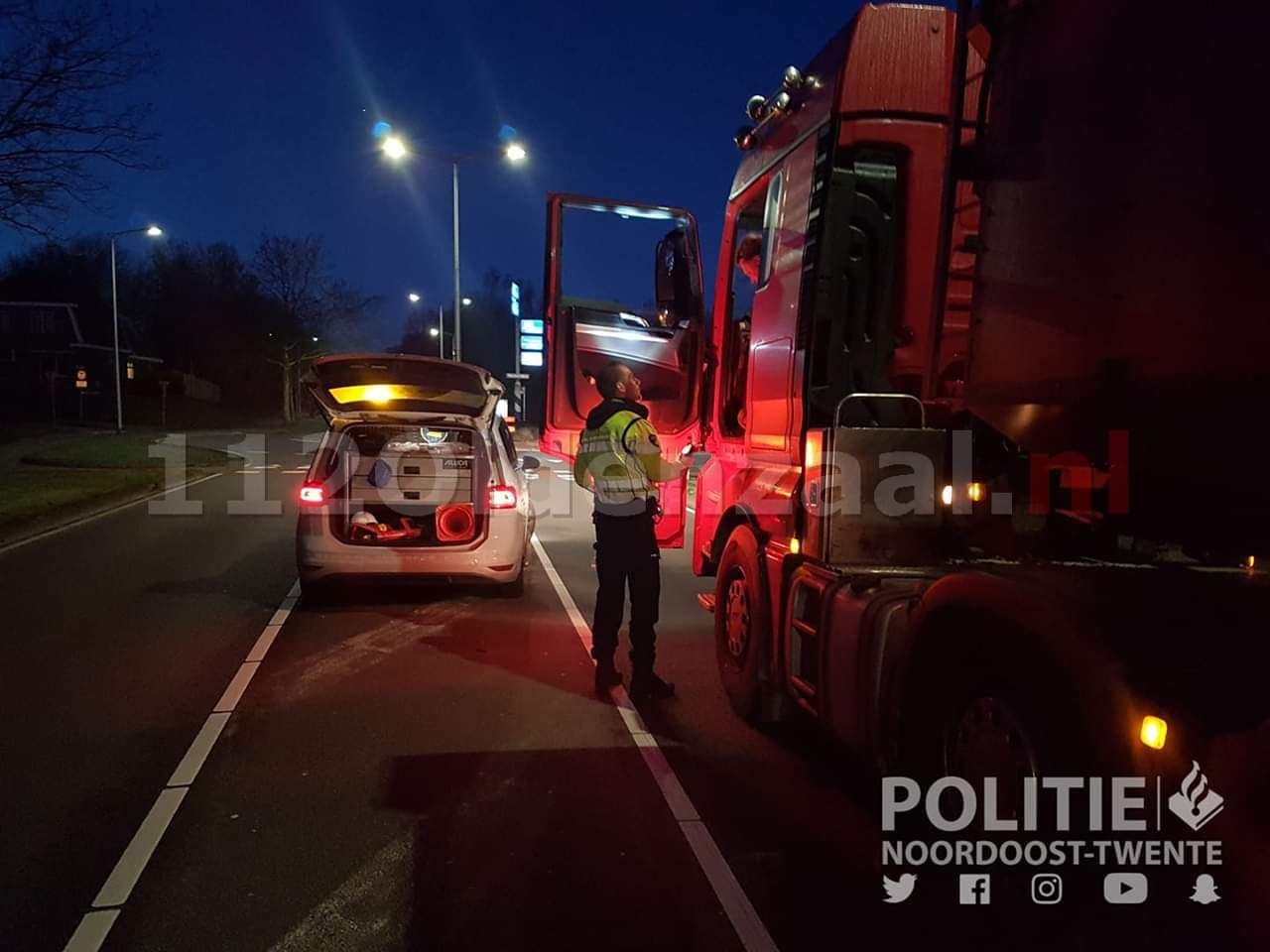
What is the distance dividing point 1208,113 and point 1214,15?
0.24 metres

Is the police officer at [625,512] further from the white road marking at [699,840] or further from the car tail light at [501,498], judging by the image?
the car tail light at [501,498]

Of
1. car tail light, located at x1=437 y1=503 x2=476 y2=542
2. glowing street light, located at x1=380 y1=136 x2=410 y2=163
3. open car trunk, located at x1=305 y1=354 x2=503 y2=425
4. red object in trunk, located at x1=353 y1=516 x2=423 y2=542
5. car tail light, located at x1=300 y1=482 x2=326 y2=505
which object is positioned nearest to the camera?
car tail light, located at x1=300 y1=482 x2=326 y2=505

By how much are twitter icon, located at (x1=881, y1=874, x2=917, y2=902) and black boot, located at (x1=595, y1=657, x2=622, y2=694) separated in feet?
8.29

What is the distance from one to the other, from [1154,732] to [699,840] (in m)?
2.01

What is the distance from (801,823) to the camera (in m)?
4.02

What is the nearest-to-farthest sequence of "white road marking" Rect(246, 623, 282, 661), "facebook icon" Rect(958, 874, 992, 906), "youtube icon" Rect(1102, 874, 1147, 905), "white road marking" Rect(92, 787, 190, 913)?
"youtube icon" Rect(1102, 874, 1147, 905) < "facebook icon" Rect(958, 874, 992, 906) < "white road marking" Rect(92, 787, 190, 913) < "white road marking" Rect(246, 623, 282, 661)

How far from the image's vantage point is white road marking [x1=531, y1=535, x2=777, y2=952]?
3.19 metres

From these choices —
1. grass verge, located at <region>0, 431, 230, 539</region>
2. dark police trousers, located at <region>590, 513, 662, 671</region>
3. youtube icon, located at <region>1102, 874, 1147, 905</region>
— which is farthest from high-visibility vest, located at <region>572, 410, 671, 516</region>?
grass verge, located at <region>0, 431, 230, 539</region>

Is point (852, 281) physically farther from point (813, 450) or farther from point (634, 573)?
point (634, 573)

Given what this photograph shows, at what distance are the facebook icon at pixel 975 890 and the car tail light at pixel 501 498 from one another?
17.6 feet

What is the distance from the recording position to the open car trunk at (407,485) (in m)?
8.05

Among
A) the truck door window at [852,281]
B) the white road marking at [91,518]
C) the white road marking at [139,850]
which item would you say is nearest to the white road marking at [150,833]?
the white road marking at [139,850]

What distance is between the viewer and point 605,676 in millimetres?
5891

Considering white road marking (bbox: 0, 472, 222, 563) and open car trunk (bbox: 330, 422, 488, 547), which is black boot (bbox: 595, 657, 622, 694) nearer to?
open car trunk (bbox: 330, 422, 488, 547)
